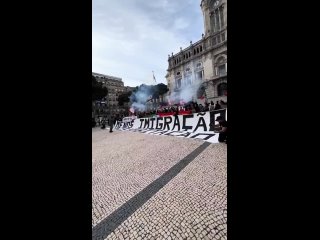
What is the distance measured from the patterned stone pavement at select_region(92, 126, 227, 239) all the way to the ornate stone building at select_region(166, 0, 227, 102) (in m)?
30.8

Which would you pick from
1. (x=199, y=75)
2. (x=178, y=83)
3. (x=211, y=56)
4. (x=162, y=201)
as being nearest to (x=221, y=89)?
(x=211, y=56)

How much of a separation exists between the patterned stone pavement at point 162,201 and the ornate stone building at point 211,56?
30.8 meters

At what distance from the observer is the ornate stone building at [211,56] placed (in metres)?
36.5

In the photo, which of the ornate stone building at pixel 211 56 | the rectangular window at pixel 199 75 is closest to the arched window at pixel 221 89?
the ornate stone building at pixel 211 56

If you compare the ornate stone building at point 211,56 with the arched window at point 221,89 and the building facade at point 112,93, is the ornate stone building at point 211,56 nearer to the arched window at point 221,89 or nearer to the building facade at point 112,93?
the arched window at point 221,89

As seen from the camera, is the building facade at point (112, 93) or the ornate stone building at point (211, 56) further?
the building facade at point (112, 93)

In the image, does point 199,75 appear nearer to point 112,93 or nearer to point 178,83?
point 178,83

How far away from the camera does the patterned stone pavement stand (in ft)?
7.45

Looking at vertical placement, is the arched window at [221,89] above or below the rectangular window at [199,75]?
below

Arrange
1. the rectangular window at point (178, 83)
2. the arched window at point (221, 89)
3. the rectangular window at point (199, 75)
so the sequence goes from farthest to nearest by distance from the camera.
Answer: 1. the rectangular window at point (178, 83)
2. the rectangular window at point (199, 75)
3. the arched window at point (221, 89)

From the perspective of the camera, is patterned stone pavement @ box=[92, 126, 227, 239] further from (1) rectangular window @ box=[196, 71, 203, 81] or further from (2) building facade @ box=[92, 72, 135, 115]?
(2) building facade @ box=[92, 72, 135, 115]

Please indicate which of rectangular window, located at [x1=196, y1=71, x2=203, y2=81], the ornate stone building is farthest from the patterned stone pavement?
rectangular window, located at [x1=196, y1=71, x2=203, y2=81]
